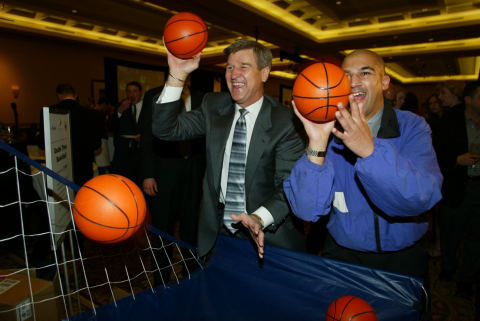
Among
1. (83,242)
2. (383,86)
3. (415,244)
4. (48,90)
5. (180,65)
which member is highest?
(48,90)

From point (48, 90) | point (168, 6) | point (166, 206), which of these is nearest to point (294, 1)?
point (168, 6)

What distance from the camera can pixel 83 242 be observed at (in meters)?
4.19

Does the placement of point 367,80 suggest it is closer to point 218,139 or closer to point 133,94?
point 218,139

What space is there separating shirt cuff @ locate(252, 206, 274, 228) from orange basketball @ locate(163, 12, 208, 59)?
3.26 ft

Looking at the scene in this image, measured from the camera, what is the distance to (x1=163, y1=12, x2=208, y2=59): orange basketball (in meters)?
1.75

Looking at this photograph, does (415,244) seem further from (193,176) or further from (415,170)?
(193,176)

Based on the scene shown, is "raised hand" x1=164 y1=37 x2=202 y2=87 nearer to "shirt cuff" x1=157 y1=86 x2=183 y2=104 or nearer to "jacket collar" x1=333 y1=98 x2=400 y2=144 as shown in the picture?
"shirt cuff" x1=157 y1=86 x2=183 y2=104

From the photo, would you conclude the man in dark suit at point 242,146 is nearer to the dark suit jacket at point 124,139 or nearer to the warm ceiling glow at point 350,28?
the dark suit jacket at point 124,139

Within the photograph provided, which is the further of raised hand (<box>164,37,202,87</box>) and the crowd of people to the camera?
raised hand (<box>164,37,202,87</box>)

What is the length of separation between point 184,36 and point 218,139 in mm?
646

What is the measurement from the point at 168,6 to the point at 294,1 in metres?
3.47

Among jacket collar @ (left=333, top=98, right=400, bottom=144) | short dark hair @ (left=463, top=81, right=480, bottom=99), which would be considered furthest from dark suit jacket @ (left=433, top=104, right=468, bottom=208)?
jacket collar @ (left=333, top=98, right=400, bottom=144)

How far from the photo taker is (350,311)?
43.9 inches

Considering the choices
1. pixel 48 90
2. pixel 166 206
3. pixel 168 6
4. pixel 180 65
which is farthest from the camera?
pixel 48 90
